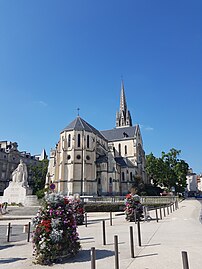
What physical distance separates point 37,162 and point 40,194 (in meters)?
30.4

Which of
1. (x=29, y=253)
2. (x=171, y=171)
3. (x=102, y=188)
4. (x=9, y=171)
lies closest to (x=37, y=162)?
(x=9, y=171)

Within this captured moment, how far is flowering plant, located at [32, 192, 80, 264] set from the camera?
6188 millimetres

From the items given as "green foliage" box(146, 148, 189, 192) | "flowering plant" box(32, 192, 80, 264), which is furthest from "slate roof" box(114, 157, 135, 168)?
"flowering plant" box(32, 192, 80, 264)

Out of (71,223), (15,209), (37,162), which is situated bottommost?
(15,209)

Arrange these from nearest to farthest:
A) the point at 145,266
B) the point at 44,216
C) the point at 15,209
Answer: the point at 145,266, the point at 44,216, the point at 15,209

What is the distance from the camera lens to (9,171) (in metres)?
64.9

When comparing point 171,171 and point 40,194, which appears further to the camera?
point 171,171

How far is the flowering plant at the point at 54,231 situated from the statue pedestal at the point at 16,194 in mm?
29233

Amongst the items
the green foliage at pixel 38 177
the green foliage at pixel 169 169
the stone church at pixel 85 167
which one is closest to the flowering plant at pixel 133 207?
the stone church at pixel 85 167

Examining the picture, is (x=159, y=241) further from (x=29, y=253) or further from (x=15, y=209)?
(x=15, y=209)

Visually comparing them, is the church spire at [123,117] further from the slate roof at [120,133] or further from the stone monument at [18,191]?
the stone monument at [18,191]

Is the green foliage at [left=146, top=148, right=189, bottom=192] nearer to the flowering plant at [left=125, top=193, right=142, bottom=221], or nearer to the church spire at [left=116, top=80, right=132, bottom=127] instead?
the church spire at [left=116, top=80, right=132, bottom=127]

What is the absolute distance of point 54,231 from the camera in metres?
6.23

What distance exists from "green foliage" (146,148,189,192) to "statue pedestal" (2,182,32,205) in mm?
35262
